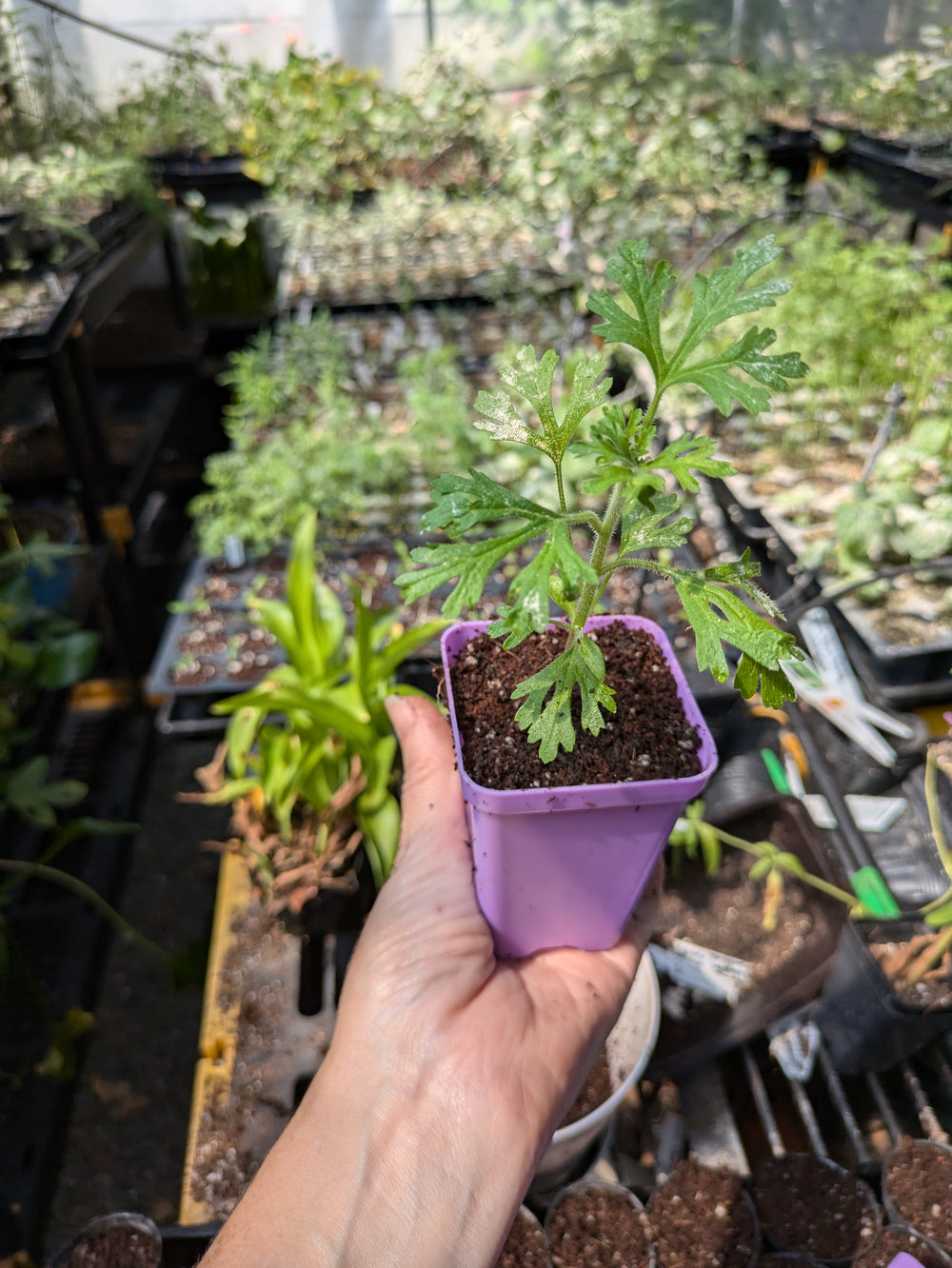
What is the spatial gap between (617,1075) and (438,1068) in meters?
0.43

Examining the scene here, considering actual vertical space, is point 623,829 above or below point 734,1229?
above

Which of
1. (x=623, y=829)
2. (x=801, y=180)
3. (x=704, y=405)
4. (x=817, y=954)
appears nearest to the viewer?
(x=623, y=829)

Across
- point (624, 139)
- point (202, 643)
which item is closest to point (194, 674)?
point (202, 643)

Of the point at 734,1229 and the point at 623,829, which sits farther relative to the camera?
the point at 734,1229

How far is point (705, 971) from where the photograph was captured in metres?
1.28

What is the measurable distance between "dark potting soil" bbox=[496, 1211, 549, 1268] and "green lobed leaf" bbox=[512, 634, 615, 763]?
28.1 inches

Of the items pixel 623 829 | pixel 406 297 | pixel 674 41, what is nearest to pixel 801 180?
pixel 674 41

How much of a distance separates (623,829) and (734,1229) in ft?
2.14

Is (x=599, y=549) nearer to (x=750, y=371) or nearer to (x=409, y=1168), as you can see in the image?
(x=750, y=371)

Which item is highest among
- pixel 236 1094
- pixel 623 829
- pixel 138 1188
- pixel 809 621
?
pixel 623 829

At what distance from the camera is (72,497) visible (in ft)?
7.88

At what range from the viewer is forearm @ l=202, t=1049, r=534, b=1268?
72 cm

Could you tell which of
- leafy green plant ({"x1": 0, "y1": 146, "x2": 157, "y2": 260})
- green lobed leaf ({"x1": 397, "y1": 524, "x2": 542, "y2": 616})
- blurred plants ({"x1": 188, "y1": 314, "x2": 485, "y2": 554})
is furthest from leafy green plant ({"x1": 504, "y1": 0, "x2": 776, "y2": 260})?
green lobed leaf ({"x1": 397, "y1": 524, "x2": 542, "y2": 616})

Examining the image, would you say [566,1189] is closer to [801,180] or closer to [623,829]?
[623,829]
